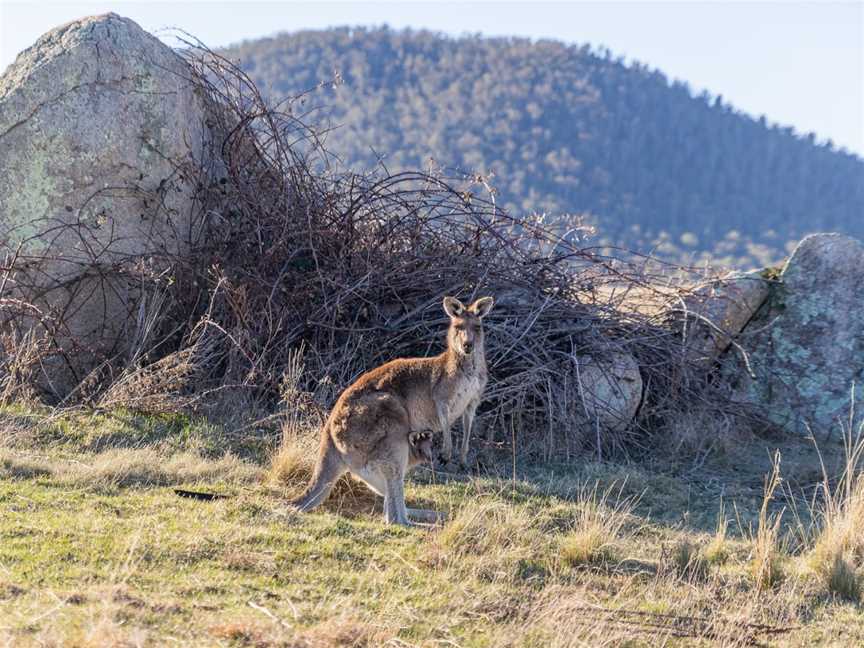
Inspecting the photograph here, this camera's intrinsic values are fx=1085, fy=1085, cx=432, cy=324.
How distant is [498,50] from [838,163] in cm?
2477

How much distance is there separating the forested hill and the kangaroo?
43073mm

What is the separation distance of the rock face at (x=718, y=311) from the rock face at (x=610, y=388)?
3.34ft

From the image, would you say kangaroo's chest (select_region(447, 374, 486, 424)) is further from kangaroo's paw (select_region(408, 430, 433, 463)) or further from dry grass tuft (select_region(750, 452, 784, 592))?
dry grass tuft (select_region(750, 452, 784, 592))

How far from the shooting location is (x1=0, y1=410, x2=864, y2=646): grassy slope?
535 centimetres

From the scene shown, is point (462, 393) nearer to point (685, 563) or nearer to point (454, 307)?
point (454, 307)

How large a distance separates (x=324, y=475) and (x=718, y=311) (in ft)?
21.6

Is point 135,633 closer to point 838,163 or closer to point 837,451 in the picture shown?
point 837,451

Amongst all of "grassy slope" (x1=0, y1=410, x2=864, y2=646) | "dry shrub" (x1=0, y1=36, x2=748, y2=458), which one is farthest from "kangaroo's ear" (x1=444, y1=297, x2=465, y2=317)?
"dry shrub" (x1=0, y1=36, x2=748, y2=458)

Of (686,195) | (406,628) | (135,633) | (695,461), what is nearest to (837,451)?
(695,461)

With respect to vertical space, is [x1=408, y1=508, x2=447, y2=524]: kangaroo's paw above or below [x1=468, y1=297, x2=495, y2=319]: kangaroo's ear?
below

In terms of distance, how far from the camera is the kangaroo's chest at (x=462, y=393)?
8203 millimetres

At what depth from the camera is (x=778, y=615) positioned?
625 centimetres

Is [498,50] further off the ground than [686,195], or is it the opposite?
[498,50]

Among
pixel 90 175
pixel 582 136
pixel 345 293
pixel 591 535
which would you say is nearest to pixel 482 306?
pixel 591 535
